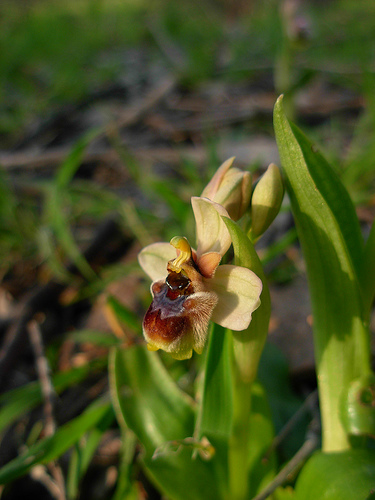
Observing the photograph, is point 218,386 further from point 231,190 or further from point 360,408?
point 231,190

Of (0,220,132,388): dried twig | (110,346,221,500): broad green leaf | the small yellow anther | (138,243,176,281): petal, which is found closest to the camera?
the small yellow anther

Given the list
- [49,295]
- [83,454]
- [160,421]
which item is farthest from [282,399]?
[49,295]

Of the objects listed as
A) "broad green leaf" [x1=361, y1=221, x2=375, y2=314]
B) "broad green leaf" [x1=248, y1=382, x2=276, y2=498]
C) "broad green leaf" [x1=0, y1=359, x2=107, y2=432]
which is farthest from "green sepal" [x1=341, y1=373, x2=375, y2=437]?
"broad green leaf" [x1=0, y1=359, x2=107, y2=432]

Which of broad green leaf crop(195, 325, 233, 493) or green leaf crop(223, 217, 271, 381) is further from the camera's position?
broad green leaf crop(195, 325, 233, 493)

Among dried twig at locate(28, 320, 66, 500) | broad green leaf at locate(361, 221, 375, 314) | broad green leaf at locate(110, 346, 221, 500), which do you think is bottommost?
dried twig at locate(28, 320, 66, 500)

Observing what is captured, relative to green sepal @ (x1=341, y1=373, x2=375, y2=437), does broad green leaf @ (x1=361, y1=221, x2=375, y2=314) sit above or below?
above

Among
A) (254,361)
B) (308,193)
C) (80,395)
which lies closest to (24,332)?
(80,395)

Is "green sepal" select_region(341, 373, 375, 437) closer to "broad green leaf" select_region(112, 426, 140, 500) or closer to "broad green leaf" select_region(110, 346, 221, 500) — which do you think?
"broad green leaf" select_region(110, 346, 221, 500)

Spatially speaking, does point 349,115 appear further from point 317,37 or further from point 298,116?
point 317,37
